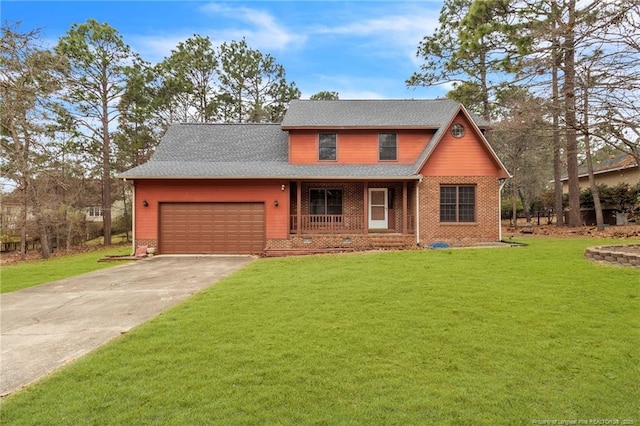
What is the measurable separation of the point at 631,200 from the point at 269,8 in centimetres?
2265

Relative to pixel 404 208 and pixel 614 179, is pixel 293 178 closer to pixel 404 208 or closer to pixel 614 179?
pixel 404 208

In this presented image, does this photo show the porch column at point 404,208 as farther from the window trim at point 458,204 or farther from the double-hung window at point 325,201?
the double-hung window at point 325,201

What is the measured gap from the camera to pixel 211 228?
1455 cm

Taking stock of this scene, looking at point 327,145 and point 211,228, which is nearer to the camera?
point 211,228

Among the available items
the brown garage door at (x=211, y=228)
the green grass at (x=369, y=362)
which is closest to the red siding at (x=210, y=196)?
Result: the brown garage door at (x=211, y=228)

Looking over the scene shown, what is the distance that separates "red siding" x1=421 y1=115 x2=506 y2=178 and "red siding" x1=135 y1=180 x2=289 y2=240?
629 cm

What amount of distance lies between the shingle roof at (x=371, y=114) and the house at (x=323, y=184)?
14 centimetres

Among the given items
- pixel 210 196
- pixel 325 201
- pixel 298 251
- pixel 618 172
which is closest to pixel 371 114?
pixel 325 201

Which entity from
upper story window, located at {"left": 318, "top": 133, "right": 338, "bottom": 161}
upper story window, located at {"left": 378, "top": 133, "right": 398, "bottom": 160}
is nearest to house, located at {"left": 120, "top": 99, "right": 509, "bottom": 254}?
upper story window, located at {"left": 318, "top": 133, "right": 338, "bottom": 161}

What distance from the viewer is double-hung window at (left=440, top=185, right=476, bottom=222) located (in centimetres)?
1461

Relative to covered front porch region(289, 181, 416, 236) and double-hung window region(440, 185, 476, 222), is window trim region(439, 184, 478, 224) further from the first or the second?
covered front porch region(289, 181, 416, 236)

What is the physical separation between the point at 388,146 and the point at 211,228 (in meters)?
8.66

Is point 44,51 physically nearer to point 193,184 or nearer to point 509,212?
point 193,184

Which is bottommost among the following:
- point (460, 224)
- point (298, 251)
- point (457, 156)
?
point (298, 251)
